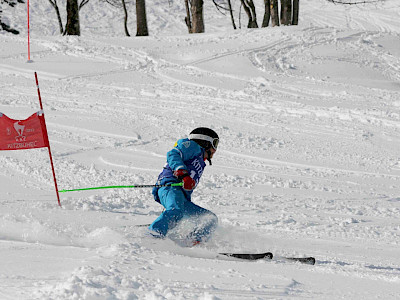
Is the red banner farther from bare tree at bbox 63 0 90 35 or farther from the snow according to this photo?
bare tree at bbox 63 0 90 35

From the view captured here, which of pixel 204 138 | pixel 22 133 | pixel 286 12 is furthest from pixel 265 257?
pixel 286 12

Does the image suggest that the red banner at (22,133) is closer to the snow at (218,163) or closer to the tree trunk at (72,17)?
the snow at (218,163)

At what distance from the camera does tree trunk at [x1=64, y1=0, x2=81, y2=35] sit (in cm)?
1808

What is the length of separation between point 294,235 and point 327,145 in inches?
146

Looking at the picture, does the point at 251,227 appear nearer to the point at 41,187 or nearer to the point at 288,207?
the point at 288,207

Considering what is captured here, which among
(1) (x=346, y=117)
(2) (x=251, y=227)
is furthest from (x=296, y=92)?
(2) (x=251, y=227)

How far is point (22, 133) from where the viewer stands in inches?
237

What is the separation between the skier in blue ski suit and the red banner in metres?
1.79

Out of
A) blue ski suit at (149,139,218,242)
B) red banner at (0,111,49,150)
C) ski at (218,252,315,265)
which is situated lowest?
ski at (218,252,315,265)

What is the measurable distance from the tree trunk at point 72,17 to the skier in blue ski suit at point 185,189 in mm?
14347

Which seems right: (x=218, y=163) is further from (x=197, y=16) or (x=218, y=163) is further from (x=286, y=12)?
(x=286, y=12)

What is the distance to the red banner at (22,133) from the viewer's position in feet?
19.2

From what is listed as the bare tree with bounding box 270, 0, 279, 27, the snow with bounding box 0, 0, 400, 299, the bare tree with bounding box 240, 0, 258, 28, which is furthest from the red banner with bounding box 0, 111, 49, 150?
the bare tree with bounding box 240, 0, 258, 28

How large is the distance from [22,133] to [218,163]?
10.1 feet
